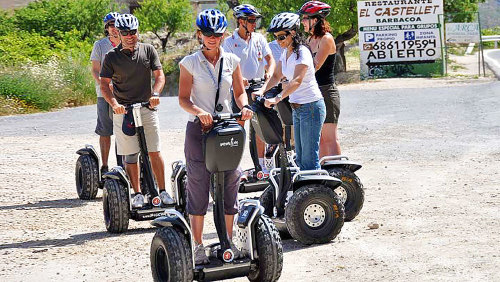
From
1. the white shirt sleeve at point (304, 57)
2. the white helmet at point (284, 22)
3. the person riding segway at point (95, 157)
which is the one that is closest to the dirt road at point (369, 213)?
the person riding segway at point (95, 157)

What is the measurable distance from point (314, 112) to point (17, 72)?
721 inches

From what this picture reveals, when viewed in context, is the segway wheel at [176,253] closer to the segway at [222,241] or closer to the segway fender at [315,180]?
the segway at [222,241]

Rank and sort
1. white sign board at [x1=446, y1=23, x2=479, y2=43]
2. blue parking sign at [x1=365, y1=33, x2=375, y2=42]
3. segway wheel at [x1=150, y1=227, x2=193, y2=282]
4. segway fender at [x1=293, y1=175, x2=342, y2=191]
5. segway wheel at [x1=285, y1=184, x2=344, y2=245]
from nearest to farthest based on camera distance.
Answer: segway wheel at [x1=150, y1=227, x2=193, y2=282]
segway wheel at [x1=285, y1=184, x2=344, y2=245]
segway fender at [x1=293, y1=175, x2=342, y2=191]
blue parking sign at [x1=365, y1=33, x2=375, y2=42]
white sign board at [x1=446, y1=23, x2=479, y2=43]

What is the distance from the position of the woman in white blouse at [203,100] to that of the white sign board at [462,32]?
25166 mm

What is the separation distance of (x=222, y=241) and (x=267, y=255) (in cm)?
31

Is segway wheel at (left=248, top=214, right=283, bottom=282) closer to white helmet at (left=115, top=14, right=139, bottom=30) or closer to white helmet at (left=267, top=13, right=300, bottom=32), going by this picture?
white helmet at (left=267, top=13, right=300, bottom=32)

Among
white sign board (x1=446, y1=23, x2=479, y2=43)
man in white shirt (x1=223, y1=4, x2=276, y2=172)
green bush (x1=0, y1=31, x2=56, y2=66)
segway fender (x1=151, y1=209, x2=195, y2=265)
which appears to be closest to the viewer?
segway fender (x1=151, y1=209, x2=195, y2=265)

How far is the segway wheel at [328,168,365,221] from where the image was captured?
8.75 metres

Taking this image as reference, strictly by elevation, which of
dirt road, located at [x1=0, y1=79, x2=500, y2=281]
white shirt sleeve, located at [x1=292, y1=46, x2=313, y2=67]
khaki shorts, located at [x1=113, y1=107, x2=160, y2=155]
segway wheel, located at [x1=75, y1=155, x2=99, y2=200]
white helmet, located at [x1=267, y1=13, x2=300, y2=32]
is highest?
white helmet, located at [x1=267, y1=13, x2=300, y2=32]

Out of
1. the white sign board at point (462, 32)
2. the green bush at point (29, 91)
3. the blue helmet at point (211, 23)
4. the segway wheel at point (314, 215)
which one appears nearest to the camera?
the blue helmet at point (211, 23)

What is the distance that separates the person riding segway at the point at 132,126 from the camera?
29.1 ft

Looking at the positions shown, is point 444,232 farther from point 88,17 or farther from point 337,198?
point 88,17

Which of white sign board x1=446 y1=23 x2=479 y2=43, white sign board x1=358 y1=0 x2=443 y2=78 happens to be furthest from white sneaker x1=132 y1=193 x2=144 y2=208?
white sign board x1=446 y1=23 x2=479 y2=43

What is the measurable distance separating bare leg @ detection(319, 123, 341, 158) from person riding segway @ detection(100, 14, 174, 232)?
1.52 meters
